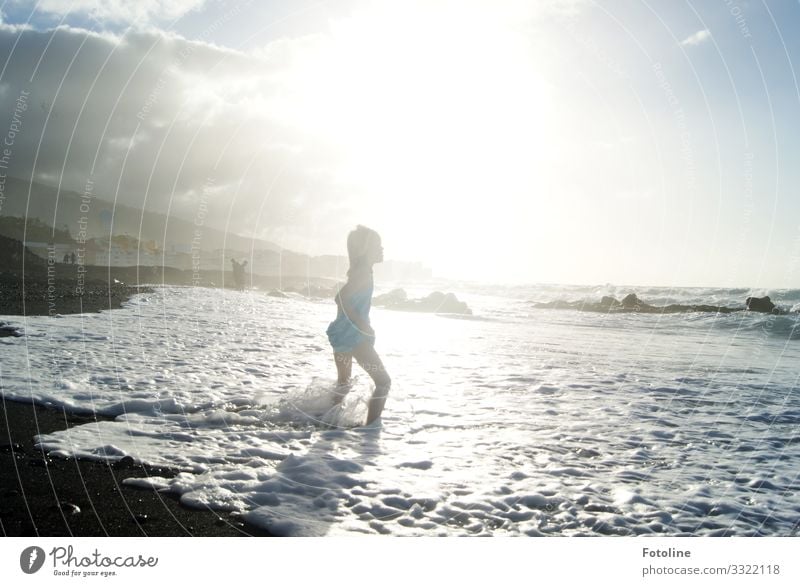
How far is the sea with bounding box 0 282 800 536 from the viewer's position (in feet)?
13.2

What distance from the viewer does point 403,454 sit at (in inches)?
200

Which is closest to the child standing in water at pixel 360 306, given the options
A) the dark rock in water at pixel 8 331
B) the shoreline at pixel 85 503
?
the shoreline at pixel 85 503

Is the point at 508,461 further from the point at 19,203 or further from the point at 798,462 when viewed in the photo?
the point at 19,203

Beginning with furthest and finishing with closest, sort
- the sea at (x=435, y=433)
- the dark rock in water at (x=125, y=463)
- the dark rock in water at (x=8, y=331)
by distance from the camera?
the dark rock in water at (x=8, y=331) → the dark rock in water at (x=125, y=463) → the sea at (x=435, y=433)

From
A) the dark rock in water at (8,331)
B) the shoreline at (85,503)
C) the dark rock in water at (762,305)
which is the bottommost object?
the shoreline at (85,503)

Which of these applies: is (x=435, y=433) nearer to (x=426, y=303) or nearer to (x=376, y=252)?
(x=376, y=252)

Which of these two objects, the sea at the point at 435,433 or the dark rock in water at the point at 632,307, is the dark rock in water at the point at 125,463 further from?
the dark rock in water at the point at 632,307

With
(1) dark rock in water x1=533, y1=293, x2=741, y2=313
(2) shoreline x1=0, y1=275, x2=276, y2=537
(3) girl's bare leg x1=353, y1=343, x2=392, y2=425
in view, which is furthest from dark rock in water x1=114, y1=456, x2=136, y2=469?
(1) dark rock in water x1=533, y1=293, x2=741, y2=313

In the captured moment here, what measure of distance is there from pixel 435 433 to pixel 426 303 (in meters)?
23.4

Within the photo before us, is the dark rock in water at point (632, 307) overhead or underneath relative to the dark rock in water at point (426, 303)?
overhead

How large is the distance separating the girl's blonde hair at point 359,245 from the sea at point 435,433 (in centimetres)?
187

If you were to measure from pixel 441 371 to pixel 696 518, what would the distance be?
6.01m

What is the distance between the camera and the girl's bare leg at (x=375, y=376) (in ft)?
20.5

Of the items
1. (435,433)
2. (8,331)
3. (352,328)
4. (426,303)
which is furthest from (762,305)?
(8,331)
